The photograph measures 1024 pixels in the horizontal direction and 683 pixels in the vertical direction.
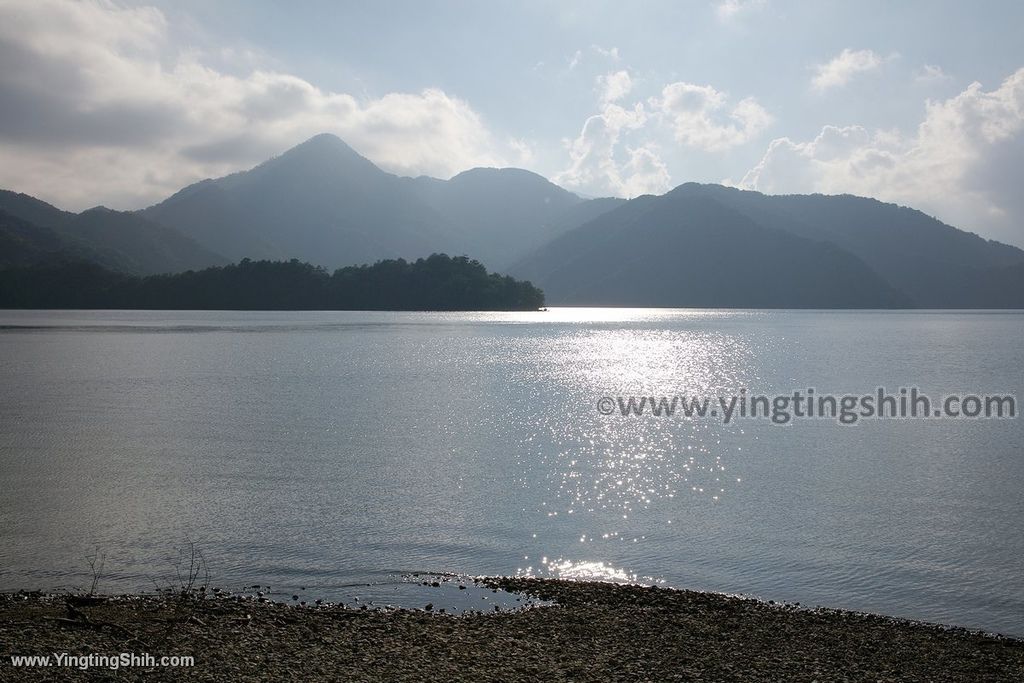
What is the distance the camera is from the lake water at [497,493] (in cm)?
1945

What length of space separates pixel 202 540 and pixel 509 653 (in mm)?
12010

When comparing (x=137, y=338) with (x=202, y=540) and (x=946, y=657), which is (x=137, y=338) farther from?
(x=946, y=657)

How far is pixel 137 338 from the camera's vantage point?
12462 centimetres

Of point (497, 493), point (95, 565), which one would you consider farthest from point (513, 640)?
point (497, 493)

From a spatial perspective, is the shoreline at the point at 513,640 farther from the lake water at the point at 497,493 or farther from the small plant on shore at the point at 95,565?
the lake water at the point at 497,493

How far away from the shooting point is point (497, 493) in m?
28.2

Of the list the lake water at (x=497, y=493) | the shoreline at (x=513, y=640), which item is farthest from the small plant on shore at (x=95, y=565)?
the shoreline at (x=513, y=640)

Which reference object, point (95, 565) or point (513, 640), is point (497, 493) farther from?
point (513, 640)

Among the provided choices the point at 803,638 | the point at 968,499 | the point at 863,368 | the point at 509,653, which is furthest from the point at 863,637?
the point at 863,368

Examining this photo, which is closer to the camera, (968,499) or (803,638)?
(803,638)

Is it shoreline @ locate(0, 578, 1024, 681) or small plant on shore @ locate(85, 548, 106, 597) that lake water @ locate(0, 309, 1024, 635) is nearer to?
small plant on shore @ locate(85, 548, 106, 597)

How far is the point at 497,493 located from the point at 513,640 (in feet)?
46.3

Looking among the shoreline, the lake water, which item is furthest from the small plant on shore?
the shoreline

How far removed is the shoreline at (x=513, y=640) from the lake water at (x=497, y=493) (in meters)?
1.88
